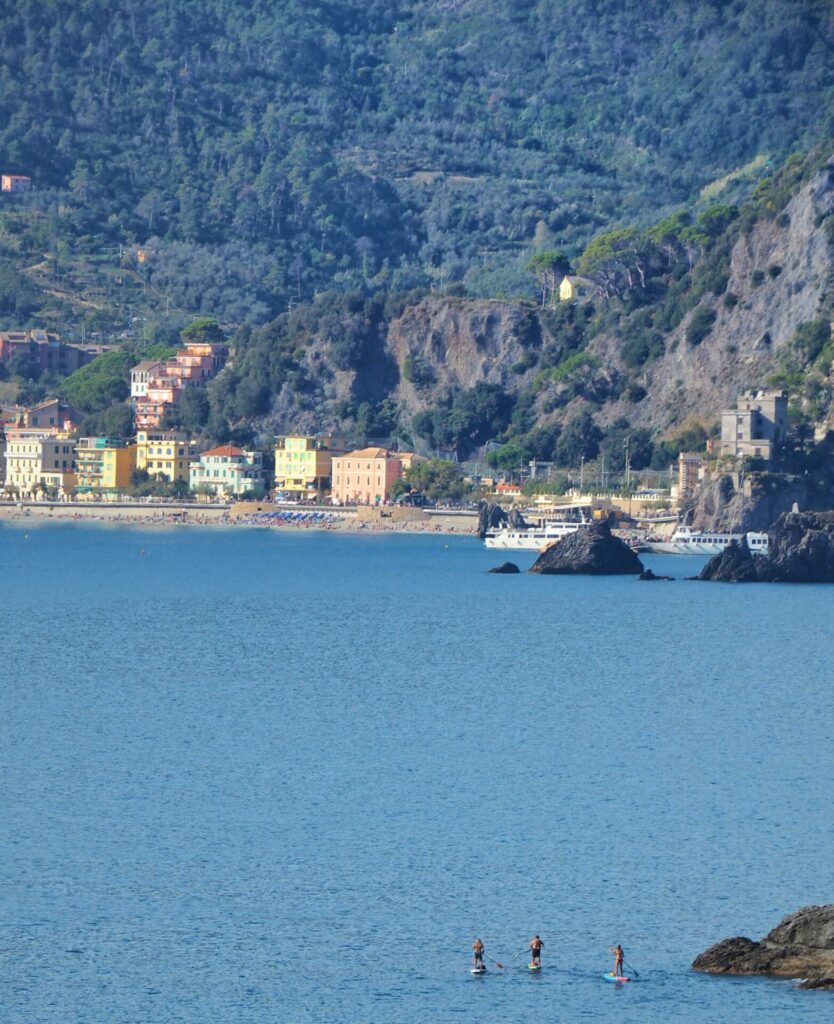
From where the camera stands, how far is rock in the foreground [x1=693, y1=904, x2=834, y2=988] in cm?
2938

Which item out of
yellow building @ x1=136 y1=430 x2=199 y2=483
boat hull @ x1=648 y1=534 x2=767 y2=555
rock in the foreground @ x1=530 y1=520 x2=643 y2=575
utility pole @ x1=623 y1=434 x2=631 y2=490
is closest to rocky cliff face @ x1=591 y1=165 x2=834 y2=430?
utility pole @ x1=623 y1=434 x2=631 y2=490

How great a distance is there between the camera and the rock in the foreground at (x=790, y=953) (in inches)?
1156

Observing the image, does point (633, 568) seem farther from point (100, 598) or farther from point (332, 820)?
point (332, 820)

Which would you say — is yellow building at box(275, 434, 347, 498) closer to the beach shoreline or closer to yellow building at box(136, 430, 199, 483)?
the beach shoreline

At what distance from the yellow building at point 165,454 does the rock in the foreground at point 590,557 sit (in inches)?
2258

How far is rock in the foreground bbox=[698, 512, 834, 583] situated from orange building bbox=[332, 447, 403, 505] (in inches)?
1977

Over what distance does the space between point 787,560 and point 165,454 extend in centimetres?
6891

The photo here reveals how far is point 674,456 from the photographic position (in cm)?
13188

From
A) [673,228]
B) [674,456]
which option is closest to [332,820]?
[674,456]

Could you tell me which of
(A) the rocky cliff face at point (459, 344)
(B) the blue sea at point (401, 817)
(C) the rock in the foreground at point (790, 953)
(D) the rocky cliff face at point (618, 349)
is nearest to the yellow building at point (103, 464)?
(D) the rocky cliff face at point (618, 349)

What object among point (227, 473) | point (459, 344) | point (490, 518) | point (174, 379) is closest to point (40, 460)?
point (227, 473)

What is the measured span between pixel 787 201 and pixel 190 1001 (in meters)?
115

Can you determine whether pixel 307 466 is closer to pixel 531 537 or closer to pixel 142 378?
pixel 142 378

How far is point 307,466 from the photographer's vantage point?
14575 centimetres
